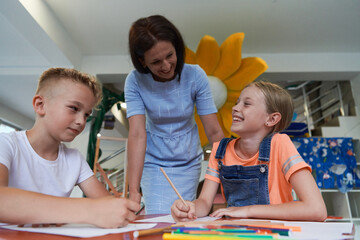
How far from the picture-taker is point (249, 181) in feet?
2.83

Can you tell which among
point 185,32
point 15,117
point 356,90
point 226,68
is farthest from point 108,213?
point 15,117

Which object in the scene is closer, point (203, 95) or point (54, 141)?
point (54, 141)

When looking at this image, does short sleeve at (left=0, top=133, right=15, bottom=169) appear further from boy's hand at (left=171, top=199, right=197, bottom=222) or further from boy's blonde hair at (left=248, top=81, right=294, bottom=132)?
boy's blonde hair at (left=248, top=81, right=294, bottom=132)

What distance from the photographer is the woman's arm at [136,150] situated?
3.59ft

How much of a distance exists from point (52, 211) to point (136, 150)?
0.69m

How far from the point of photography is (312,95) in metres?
5.23

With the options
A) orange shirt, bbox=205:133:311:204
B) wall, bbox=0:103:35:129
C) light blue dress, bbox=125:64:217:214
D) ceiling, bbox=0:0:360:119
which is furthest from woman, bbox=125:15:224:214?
wall, bbox=0:103:35:129

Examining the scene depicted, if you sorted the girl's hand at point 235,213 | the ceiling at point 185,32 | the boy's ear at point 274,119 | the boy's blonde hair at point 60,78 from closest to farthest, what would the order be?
the girl's hand at point 235,213 < the boy's blonde hair at point 60,78 < the boy's ear at point 274,119 < the ceiling at point 185,32

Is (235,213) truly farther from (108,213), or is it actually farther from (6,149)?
(6,149)

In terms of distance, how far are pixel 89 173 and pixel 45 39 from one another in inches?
89.1

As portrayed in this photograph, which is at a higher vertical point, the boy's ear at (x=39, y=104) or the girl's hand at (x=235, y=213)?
the boy's ear at (x=39, y=104)

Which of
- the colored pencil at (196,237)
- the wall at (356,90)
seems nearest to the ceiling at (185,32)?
the wall at (356,90)

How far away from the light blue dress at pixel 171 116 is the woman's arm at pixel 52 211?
710 mm

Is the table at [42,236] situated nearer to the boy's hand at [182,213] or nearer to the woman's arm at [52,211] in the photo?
the woman's arm at [52,211]
